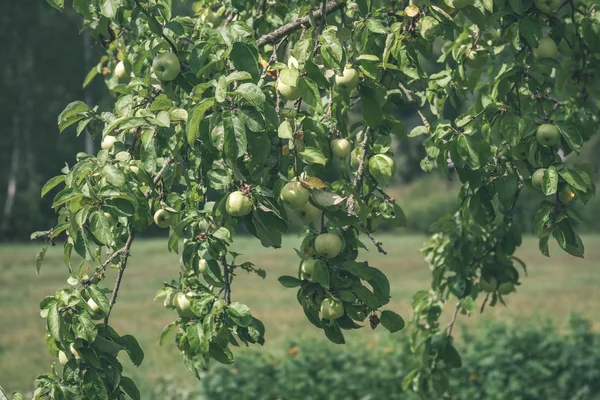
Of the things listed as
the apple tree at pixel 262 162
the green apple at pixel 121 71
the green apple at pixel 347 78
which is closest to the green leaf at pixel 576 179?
the apple tree at pixel 262 162

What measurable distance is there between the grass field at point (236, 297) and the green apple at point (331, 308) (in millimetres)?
3512

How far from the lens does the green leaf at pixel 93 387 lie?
6.53 ft

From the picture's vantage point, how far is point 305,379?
A: 4.89 meters

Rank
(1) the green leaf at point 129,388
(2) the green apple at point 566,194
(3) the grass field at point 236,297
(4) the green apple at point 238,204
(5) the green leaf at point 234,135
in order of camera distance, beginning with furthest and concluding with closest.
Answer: (3) the grass field at point 236,297, (2) the green apple at point 566,194, (1) the green leaf at point 129,388, (4) the green apple at point 238,204, (5) the green leaf at point 234,135

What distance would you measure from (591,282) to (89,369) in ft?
36.5

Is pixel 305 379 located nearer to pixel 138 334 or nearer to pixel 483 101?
pixel 483 101

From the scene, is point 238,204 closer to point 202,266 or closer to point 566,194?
point 202,266

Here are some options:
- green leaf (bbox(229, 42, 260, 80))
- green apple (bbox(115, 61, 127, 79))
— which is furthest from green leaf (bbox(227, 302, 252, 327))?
green apple (bbox(115, 61, 127, 79))

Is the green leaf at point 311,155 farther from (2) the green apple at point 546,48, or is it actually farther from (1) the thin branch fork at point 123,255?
(2) the green apple at point 546,48

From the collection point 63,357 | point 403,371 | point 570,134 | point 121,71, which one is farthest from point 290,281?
point 403,371

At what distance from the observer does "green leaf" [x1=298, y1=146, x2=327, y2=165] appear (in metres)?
1.89

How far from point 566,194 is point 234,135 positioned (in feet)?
3.08

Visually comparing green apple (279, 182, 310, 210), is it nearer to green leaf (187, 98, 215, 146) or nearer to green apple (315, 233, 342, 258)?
green apple (315, 233, 342, 258)

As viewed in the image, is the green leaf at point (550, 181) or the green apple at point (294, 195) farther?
the green leaf at point (550, 181)
